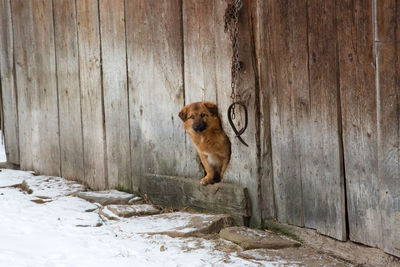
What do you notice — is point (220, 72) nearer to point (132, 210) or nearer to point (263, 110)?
point (263, 110)

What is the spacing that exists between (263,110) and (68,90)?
3.45 metres

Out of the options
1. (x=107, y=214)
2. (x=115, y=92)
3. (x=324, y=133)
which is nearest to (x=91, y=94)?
(x=115, y=92)

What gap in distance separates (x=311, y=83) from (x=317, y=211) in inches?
37.2

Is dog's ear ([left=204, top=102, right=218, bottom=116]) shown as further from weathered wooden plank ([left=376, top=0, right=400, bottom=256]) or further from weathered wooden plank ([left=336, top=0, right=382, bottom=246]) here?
weathered wooden plank ([left=376, top=0, right=400, bottom=256])

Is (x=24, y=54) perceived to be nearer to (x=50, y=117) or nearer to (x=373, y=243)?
(x=50, y=117)

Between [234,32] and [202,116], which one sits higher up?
[234,32]

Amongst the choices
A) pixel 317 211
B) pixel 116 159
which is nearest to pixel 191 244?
pixel 317 211

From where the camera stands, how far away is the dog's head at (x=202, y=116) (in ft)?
16.1

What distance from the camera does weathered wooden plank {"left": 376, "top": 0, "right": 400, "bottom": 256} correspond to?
3.40 meters

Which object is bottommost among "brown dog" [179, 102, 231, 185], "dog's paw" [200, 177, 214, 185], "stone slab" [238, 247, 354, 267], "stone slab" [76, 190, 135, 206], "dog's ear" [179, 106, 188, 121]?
"stone slab" [238, 247, 354, 267]

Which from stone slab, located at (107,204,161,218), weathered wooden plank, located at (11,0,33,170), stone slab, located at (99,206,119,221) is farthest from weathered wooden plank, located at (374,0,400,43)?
weathered wooden plank, located at (11,0,33,170)

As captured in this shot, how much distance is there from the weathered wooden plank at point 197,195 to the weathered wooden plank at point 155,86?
12 centimetres

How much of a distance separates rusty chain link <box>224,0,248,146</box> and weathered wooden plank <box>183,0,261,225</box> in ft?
0.15

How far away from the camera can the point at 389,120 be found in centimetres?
347
